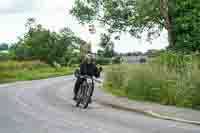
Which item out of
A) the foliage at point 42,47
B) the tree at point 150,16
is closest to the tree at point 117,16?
the tree at point 150,16

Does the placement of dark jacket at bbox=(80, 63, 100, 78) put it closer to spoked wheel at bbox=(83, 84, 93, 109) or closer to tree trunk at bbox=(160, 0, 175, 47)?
spoked wheel at bbox=(83, 84, 93, 109)

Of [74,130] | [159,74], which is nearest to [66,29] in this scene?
[159,74]

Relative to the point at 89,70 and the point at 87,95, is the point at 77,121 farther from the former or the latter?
the point at 89,70

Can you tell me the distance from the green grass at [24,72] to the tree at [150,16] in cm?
886

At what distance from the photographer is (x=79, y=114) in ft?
46.9

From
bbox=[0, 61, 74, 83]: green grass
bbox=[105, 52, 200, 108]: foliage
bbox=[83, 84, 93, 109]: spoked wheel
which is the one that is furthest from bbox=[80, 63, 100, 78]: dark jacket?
bbox=[0, 61, 74, 83]: green grass

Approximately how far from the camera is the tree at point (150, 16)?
116ft

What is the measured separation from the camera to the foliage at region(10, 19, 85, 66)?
79000 millimetres

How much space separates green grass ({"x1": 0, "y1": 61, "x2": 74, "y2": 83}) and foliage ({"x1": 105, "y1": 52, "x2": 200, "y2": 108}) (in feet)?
85.7

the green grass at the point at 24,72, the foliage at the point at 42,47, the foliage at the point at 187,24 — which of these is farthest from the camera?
the foliage at the point at 42,47

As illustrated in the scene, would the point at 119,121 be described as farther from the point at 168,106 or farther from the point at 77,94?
the point at 77,94

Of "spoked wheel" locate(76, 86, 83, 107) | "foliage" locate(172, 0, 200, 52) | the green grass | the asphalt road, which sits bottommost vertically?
the green grass

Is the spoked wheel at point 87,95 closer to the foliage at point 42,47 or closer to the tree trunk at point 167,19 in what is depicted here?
the tree trunk at point 167,19

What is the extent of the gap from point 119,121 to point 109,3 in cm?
2944
